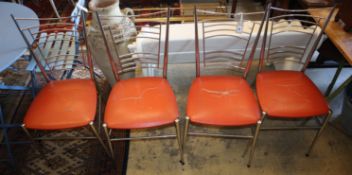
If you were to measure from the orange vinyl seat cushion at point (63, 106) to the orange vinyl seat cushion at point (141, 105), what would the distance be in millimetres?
117

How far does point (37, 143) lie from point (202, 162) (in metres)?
1.05

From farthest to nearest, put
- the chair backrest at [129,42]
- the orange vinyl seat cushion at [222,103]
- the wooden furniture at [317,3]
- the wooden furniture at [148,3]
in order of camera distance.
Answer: the wooden furniture at [148,3]
the wooden furniture at [317,3]
the chair backrest at [129,42]
the orange vinyl seat cushion at [222,103]

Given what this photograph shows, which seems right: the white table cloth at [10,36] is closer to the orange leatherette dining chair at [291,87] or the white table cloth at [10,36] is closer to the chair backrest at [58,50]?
the chair backrest at [58,50]

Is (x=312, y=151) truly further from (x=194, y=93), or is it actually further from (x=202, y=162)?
(x=194, y=93)

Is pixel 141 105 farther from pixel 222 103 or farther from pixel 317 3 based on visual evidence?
pixel 317 3

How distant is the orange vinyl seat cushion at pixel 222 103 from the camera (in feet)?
3.84

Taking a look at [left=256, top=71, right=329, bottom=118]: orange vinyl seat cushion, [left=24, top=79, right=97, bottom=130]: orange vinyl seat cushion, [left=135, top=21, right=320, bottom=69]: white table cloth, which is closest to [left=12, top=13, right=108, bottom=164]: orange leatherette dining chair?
[left=24, top=79, right=97, bottom=130]: orange vinyl seat cushion

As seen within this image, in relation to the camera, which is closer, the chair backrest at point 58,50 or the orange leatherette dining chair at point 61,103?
the orange leatherette dining chair at point 61,103

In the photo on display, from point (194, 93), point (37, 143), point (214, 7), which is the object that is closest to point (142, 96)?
point (194, 93)

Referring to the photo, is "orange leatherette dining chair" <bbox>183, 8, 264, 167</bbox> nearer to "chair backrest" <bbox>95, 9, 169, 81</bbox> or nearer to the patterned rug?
"chair backrest" <bbox>95, 9, 169, 81</bbox>

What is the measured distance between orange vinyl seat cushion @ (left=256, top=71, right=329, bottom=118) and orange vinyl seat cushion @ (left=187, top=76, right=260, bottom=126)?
71mm

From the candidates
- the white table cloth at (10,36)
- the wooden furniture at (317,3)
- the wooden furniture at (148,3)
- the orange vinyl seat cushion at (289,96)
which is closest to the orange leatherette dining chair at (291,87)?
the orange vinyl seat cushion at (289,96)

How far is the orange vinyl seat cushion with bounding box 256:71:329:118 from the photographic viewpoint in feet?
3.90

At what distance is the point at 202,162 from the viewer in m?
1.48
